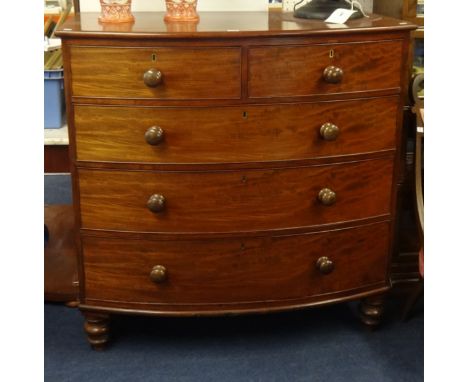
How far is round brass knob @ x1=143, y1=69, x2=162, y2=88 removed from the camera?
5.73 ft

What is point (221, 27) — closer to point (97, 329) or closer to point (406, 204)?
point (97, 329)

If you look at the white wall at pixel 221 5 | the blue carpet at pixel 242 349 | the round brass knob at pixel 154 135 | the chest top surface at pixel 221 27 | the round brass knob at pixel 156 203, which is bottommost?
the blue carpet at pixel 242 349

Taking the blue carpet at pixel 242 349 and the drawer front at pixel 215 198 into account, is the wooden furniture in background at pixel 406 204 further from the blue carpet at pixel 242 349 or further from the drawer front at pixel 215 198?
the drawer front at pixel 215 198

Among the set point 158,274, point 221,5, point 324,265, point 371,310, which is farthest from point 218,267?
point 221,5

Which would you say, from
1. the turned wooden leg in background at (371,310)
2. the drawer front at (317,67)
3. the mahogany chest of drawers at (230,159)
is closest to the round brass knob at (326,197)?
the mahogany chest of drawers at (230,159)

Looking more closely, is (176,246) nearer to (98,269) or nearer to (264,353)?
(98,269)

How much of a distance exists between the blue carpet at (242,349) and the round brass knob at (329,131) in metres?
0.72

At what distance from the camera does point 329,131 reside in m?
1.86

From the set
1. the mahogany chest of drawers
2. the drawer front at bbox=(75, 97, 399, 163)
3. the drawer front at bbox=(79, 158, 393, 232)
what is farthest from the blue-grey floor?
the drawer front at bbox=(75, 97, 399, 163)

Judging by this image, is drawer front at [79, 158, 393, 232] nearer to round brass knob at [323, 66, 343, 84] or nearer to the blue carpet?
round brass knob at [323, 66, 343, 84]

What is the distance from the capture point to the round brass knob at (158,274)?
194 centimetres

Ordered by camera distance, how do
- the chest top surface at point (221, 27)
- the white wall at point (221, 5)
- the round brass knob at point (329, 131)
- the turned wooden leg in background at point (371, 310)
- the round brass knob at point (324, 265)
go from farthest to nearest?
the white wall at point (221, 5) → the turned wooden leg in background at point (371, 310) → the round brass knob at point (324, 265) → the round brass knob at point (329, 131) → the chest top surface at point (221, 27)

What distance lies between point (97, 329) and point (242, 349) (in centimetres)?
46
